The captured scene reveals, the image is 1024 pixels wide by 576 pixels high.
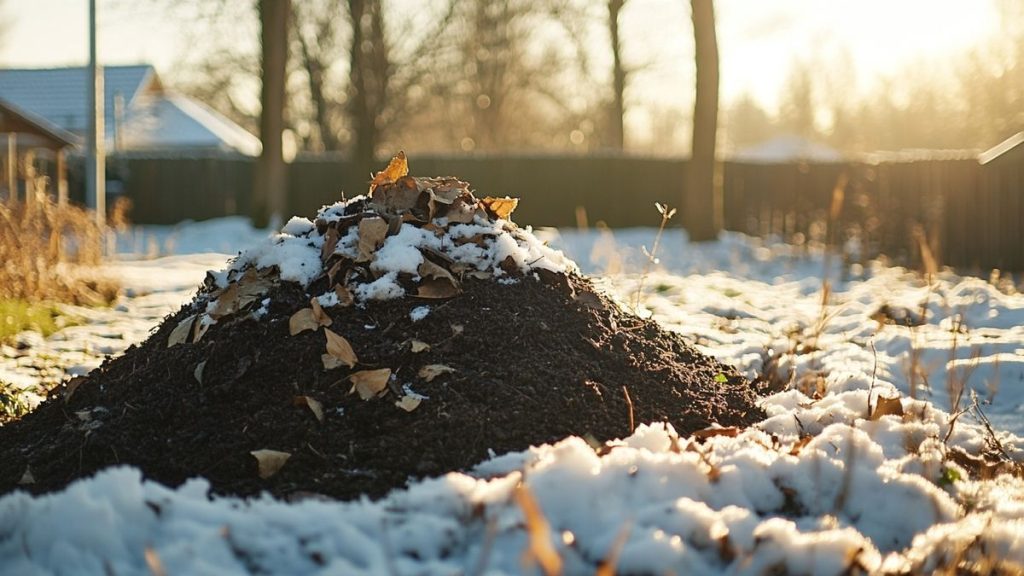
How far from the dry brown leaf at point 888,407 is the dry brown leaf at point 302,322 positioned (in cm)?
195

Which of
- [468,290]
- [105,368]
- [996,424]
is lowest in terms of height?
[996,424]

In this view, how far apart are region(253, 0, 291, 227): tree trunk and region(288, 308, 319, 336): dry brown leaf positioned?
1201cm

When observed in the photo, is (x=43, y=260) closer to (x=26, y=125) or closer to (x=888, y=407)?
(x=888, y=407)

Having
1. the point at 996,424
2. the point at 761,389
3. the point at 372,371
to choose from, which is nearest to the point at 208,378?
the point at 372,371

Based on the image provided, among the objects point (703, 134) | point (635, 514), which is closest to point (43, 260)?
point (635, 514)

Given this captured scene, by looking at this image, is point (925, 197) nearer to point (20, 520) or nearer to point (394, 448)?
point (394, 448)

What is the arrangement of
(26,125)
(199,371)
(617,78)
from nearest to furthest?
1. (199,371)
2. (26,125)
3. (617,78)

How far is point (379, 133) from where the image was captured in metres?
25.5

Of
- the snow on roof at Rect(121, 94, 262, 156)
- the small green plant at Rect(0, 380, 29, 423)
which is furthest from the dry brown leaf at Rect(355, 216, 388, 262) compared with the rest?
the snow on roof at Rect(121, 94, 262, 156)

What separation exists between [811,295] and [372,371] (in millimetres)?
6489

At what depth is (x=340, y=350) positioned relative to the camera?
119 inches

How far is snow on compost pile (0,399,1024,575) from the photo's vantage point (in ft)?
6.40

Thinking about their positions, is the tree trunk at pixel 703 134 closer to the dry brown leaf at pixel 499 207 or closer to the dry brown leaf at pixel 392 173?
the dry brown leaf at pixel 499 207

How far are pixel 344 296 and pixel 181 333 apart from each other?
2.11ft
